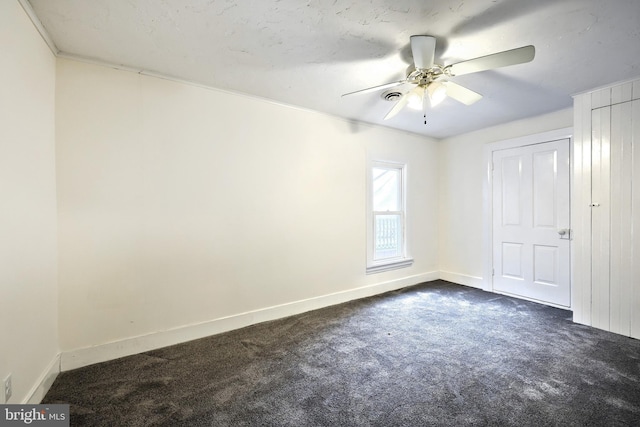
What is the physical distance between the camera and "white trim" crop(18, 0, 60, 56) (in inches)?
60.5

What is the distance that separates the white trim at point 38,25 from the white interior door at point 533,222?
15.7ft

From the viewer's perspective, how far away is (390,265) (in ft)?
13.0

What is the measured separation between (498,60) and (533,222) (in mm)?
2684

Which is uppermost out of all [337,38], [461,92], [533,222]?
[337,38]

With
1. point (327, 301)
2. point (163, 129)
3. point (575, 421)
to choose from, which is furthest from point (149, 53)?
point (575, 421)

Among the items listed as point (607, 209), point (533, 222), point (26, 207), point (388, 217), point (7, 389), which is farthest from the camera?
point (388, 217)

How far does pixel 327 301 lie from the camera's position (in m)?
3.34

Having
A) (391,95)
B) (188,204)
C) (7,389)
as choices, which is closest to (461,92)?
(391,95)

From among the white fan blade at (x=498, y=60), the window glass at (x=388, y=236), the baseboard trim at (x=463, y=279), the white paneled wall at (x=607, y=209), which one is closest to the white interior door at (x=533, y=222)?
the baseboard trim at (x=463, y=279)

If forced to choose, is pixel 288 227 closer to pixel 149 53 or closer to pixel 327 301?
pixel 327 301

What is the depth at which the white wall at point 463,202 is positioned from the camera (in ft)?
13.3

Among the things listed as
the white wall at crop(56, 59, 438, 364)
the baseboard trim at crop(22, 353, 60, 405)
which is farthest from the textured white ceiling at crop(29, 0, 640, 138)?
the baseboard trim at crop(22, 353, 60, 405)

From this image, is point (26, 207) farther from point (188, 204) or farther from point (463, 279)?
point (463, 279)

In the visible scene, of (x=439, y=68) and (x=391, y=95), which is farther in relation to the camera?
(x=391, y=95)
